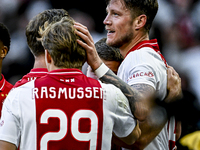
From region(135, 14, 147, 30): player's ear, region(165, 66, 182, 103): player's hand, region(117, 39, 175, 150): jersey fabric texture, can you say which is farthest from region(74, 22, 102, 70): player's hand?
region(135, 14, 147, 30): player's ear

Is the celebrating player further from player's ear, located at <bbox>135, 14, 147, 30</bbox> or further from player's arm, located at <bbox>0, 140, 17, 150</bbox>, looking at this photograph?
player's ear, located at <bbox>135, 14, 147, 30</bbox>

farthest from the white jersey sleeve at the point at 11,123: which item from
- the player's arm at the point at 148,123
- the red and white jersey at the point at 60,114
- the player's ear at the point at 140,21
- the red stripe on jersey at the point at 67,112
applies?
the player's ear at the point at 140,21

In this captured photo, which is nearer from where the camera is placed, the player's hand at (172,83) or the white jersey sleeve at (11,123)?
the white jersey sleeve at (11,123)

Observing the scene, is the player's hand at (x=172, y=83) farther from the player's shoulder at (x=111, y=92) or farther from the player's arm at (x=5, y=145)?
the player's arm at (x=5, y=145)

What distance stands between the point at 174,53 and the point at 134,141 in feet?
1.73

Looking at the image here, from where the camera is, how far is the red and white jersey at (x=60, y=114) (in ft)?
4.21

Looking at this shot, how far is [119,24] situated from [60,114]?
100 cm

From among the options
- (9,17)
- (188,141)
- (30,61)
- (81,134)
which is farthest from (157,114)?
(9,17)

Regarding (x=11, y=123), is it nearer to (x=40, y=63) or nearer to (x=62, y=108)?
(x=62, y=108)

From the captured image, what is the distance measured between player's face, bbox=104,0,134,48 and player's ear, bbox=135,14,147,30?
46mm

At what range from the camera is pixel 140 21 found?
6.80 ft

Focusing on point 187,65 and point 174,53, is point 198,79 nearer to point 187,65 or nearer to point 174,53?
point 187,65

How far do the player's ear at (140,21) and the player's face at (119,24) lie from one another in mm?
46

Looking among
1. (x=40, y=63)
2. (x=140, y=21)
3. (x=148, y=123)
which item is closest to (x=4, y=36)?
(x=40, y=63)
